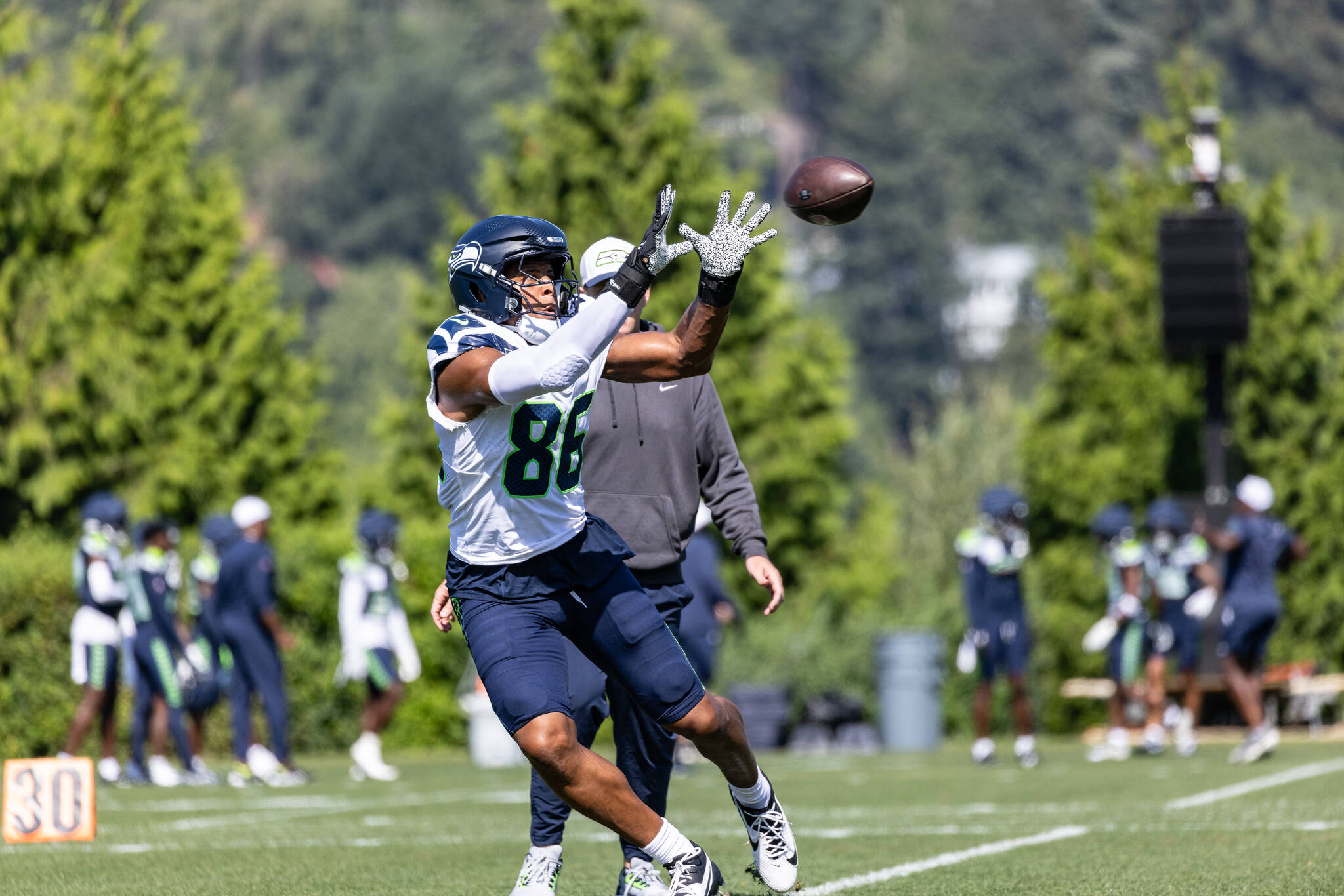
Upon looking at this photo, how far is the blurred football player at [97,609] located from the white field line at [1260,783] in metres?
7.13

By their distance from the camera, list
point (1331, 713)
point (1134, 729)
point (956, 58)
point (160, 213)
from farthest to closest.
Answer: point (956, 58)
point (160, 213)
point (1331, 713)
point (1134, 729)

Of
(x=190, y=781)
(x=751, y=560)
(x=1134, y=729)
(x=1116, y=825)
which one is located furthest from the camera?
(x=1134, y=729)

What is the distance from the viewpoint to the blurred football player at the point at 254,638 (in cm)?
1344

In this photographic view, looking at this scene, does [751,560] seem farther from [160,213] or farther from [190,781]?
[160,213]

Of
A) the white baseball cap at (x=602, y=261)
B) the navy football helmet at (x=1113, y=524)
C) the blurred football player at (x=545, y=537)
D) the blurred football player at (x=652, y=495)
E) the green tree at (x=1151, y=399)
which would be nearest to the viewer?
the blurred football player at (x=545, y=537)

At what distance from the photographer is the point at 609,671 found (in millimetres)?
5703

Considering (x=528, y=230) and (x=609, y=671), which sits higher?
(x=528, y=230)

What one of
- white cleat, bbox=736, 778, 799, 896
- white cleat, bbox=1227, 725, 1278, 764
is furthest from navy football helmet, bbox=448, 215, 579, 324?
white cleat, bbox=1227, 725, 1278, 764

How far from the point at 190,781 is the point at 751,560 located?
849 cm

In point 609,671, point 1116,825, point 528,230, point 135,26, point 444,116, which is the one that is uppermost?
point 444,116

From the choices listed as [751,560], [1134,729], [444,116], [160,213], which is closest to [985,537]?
[1134,729]

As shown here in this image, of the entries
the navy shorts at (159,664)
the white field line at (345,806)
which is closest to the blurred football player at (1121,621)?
the white field line at (345,806)

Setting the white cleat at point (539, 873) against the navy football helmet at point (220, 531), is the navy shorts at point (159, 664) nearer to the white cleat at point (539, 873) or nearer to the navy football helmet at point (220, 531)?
the navy football helmet at point (220, 531)

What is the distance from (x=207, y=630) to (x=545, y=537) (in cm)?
964
